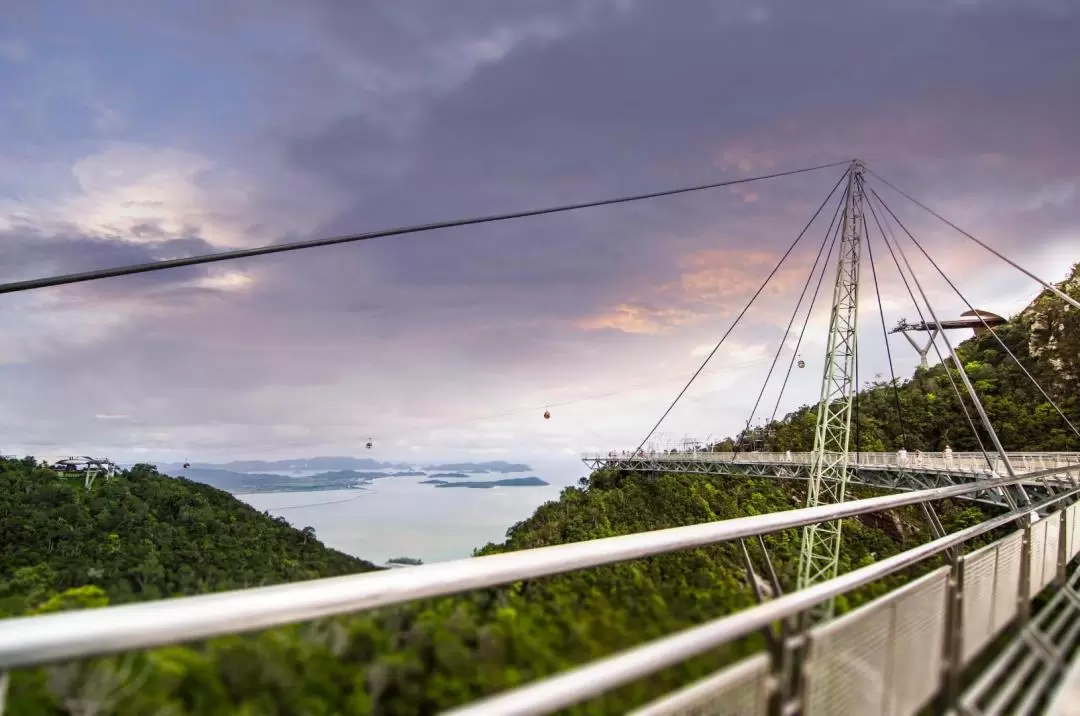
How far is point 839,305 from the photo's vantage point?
28703 mm

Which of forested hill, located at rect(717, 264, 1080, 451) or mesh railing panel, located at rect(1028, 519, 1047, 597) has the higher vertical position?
forested hill, located at rect(717, 264, 1080, 451)

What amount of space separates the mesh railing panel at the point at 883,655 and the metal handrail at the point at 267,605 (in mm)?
458

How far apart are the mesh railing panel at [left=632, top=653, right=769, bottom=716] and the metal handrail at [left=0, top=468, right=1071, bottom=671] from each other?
342mm

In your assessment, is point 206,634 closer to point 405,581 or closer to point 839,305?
point 405,581

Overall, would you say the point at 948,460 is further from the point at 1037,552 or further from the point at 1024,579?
the point at 1024,579

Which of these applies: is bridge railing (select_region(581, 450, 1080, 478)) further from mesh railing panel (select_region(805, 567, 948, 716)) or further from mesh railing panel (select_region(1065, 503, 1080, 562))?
mesh railing panel (select_region(805, 567, 948, 716))

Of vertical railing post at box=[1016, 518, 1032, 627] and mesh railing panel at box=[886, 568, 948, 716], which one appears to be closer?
mesh railing panel at box=[886, 568, 948, 716]

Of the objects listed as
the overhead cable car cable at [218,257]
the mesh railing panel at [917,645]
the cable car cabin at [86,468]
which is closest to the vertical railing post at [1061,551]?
the mesh railing panel at [917,645]

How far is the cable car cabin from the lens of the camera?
4738cm

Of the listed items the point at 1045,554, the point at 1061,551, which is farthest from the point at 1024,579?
the point at 1061,551

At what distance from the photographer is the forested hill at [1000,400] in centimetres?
3728

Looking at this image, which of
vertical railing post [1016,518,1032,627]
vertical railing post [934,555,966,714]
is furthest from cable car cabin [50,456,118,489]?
vertical railing post [934,555,966,714]

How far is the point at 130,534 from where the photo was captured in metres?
34.5

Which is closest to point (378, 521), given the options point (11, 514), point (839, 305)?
point (11, 514)
